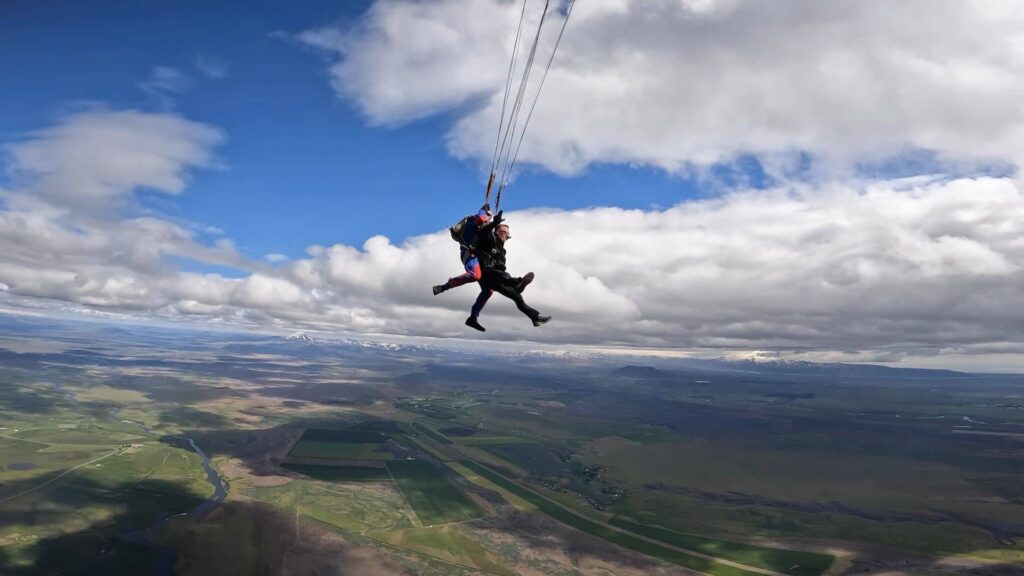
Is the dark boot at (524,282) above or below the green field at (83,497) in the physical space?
above

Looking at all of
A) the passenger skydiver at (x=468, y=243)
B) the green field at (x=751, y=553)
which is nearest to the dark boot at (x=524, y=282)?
the passenger skydiver at (x=468, y=243)

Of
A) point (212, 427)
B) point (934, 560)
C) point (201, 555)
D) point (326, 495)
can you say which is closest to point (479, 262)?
point (201, 555)

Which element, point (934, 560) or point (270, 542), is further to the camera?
point (934, 560)

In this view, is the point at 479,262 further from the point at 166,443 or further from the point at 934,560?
the point at 166,443

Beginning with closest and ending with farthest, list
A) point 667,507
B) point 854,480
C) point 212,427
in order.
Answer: point 667,507, point 854,480, point 212,427

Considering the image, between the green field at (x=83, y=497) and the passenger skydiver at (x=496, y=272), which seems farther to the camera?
the green field at (x=83, y=497)

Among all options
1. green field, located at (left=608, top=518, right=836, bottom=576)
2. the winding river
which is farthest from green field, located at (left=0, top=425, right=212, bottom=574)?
green field, located at (left=608, top=518, right=836, bottom=576)

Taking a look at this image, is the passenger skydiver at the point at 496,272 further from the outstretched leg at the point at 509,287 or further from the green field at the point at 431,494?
the green field at the point at 431,494
